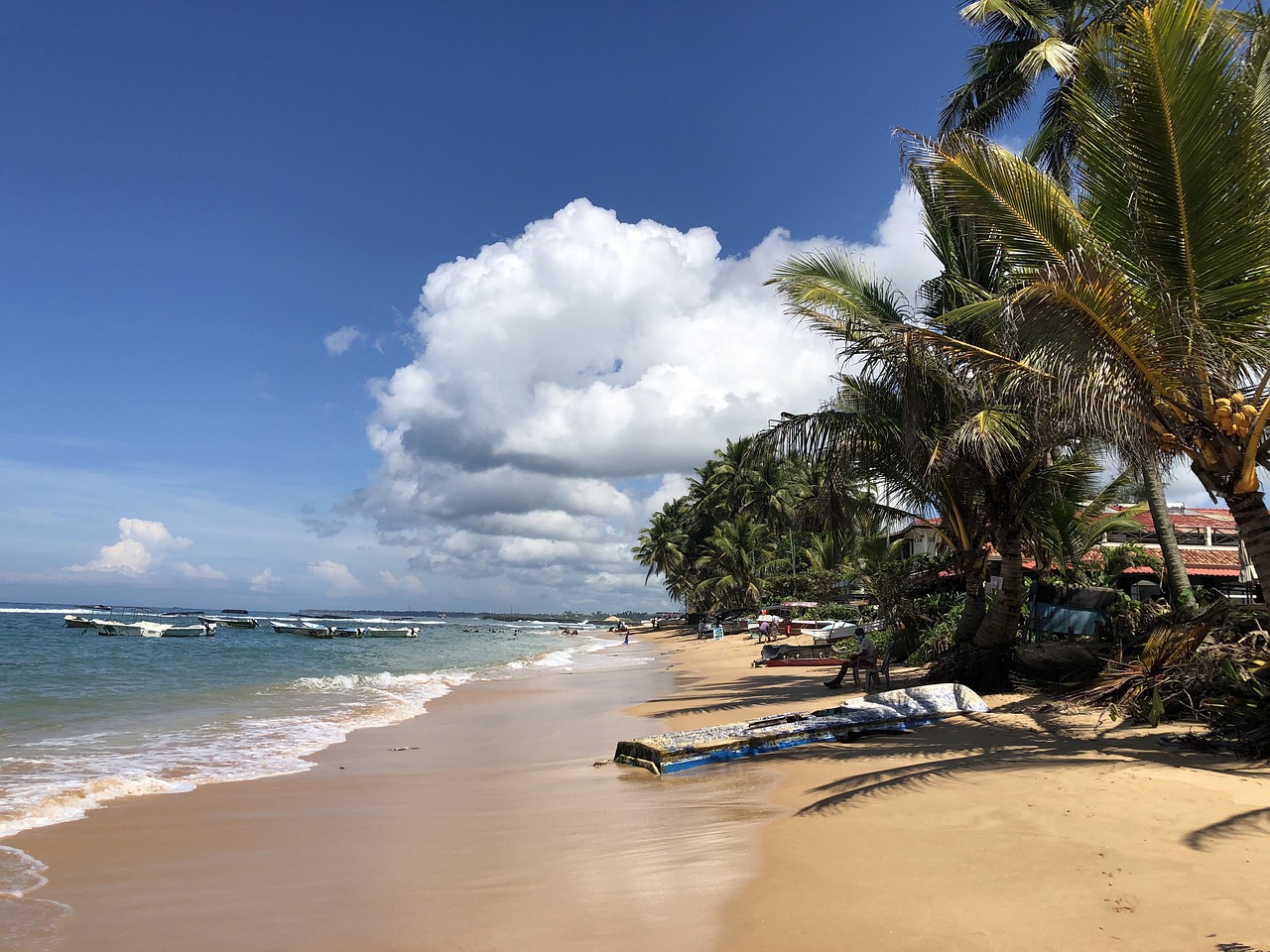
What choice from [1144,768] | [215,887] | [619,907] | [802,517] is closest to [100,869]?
[215,887]

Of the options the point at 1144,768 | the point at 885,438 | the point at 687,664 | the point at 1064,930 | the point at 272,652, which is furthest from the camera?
the point at 272,652

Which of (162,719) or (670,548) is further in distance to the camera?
(670,548)

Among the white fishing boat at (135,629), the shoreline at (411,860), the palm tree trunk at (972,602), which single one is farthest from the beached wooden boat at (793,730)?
the white fishing boat at (135,629)

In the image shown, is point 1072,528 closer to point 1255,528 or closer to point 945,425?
point 945,425

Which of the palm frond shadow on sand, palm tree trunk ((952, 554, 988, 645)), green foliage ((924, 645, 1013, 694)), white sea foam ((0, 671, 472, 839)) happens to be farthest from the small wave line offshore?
palm tree trunk ((952, 554, 988, 645))

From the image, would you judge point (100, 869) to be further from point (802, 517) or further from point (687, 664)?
point (687, 664)

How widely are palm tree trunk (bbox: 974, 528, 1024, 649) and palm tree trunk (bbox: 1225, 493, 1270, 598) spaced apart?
17.8 feet

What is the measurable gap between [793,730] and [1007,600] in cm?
517

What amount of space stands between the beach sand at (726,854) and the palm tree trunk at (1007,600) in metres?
2.87

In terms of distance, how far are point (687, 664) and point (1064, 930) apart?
2432 cm

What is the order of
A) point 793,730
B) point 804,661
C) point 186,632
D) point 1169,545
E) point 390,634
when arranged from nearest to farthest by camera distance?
point 793,730, point 1169,545, point 804,661, point 186,632, point 390,634

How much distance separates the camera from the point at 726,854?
17.3 feet

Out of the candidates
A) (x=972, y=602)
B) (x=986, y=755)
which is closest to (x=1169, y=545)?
(x=972, y=602)

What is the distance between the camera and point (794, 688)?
15.1 m
